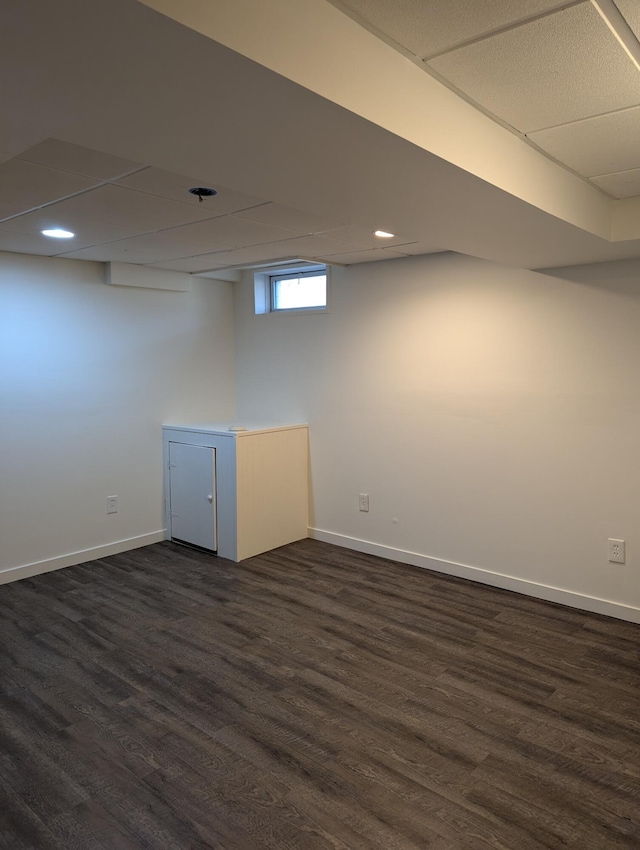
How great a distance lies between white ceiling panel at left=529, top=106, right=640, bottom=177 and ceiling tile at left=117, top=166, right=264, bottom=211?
123cm

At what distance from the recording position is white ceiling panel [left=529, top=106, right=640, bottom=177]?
1930 millimetres

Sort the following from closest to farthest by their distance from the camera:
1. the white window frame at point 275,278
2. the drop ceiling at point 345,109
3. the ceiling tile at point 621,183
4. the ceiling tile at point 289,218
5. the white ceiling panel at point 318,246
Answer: the drop ceiling at point 345,109
the ceiling tile at point 621,183
the ceiling tile at point 289,218
the white ceiling panel at point 318,246
the white window frame at point 275,278

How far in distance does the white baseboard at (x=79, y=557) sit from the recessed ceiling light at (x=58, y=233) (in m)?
2.30

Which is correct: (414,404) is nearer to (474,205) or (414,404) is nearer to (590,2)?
(474,205)

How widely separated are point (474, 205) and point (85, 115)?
1.34 meters

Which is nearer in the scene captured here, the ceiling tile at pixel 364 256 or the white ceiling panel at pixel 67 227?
the white ceiling panel at pixel 67 227

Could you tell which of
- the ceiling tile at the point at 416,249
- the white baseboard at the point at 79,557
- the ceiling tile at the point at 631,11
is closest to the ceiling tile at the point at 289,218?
the ceiling tile at the point at 416,249

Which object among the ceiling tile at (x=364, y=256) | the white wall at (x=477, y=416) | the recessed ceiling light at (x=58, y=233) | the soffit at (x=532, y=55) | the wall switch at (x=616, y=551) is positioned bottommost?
the wall switch at (x=616, y=551)

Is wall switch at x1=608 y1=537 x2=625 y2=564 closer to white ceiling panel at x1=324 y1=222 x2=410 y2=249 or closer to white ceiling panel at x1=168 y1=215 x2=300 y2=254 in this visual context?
white ceiling panel at x1=324 y1=222 x2=410 y2=249

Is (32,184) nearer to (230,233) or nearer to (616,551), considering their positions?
(230,233)

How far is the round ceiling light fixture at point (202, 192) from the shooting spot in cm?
253

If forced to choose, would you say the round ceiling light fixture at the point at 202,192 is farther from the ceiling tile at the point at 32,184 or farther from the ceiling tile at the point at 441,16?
the ceiling tile at the point at 441,16

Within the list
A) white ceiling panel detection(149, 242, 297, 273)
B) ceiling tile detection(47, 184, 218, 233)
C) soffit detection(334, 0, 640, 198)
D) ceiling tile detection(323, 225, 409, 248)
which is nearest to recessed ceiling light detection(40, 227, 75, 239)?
ceiling tile detection(47, 184, 218, 233)

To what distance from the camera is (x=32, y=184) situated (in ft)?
8.07
